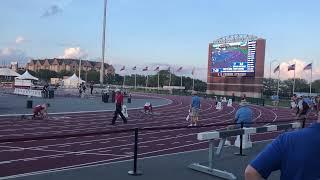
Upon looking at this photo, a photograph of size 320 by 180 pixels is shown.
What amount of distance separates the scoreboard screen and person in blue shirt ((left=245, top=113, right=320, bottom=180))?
69.7 metres

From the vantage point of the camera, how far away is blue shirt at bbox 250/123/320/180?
3.09 metres

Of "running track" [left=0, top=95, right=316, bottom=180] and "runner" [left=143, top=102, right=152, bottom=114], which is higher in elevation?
"runner" [left=143, top=102, right=152, bottom=114]

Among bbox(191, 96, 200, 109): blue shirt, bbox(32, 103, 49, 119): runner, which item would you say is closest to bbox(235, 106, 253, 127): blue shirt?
bbox(191, 96, 200, 109): blue shirt

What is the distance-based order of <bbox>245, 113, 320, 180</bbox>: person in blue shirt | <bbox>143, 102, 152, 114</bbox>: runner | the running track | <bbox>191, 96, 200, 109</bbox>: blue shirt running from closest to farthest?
<bbox>245, 113, 320, 180</bbox>: person in blue shirt < the running track < <bbox>191, 96, 200, 109</bbox>: blue shirt < <bbox>143, 102, 152, 114</bbox>: runner

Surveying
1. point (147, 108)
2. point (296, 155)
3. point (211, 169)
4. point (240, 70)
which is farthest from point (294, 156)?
point (240, 70)

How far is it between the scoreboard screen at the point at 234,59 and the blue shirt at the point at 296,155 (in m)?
69.7

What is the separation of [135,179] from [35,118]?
1781cm

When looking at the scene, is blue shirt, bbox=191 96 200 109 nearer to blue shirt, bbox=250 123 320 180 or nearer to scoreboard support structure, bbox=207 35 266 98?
blue shirt, bbox=250 123 320 180

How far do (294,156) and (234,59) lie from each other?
72709 millimetres

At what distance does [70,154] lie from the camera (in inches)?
522

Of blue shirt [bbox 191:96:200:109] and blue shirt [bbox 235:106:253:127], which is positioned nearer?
blue shirt [bbox 235:106:253:127]

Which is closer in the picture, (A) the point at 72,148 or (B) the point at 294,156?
(B) the point at 294,156

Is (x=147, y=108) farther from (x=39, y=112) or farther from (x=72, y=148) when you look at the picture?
(x=72, y=148)

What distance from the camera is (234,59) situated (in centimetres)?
7494
